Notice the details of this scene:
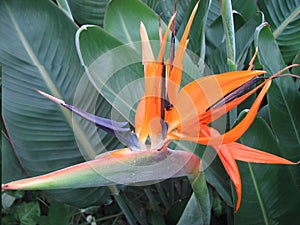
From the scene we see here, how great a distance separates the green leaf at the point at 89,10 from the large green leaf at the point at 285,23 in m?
0.48

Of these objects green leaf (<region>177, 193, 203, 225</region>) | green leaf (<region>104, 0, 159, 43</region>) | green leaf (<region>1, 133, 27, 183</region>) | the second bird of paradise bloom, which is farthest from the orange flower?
green leaf (<region>1, 133, 27, 183</region>)

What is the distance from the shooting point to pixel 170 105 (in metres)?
0.61

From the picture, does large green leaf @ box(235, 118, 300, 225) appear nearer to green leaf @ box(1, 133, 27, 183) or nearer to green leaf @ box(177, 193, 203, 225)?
green leaf @ box(177, 193, 203, 225)

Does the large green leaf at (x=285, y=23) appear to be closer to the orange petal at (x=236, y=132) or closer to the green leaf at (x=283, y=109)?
the green leaf at (x=283, y=109)

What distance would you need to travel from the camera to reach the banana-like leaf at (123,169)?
0.54 metres

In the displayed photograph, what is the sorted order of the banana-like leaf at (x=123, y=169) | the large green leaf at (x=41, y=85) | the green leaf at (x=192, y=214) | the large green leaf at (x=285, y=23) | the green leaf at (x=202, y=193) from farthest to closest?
the large green leaf at (x=285, y=23)
the large green leaf at (x=41, y=85)
the green leaf at (x=192, y=214)
the green leaf at (x=202, y=193)
the banana-like leaf at (x=123, y=169)

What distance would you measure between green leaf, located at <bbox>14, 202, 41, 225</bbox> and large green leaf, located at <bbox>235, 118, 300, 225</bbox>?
535 millimetres

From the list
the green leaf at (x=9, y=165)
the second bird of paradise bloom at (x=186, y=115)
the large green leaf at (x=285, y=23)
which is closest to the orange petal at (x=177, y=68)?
the second bird of paradise bloom at (x=186, y=115)

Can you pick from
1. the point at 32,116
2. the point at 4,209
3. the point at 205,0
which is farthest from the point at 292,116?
the point at 4,209

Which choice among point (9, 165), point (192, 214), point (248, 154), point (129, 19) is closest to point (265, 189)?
point (192, 214)

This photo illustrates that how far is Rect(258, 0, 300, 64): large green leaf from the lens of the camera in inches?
48.6

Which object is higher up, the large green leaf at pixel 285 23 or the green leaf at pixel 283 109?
the large green leaf at pixel 285 23

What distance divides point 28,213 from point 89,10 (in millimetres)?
536

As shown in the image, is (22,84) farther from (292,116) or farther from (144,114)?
(292,116)
